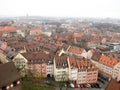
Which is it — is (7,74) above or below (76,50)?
above

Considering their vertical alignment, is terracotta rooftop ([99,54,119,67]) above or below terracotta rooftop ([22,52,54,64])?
below

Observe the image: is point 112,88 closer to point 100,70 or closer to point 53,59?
point 53,59

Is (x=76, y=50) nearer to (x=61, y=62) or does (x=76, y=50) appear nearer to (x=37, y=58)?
(x=61, y=62)

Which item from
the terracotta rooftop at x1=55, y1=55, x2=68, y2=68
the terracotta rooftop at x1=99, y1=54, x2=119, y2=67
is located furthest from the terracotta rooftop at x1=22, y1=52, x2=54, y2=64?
the terracotta rooftop at x1=99, y1=54, x2=119, y2=67

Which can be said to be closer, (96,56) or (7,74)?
(7,74)

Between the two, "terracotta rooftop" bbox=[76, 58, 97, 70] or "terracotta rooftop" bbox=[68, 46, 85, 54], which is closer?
"terracotta rooftop" bbox=[76, 58, 97, 70]

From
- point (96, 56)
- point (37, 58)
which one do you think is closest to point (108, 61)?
point (96, 56)

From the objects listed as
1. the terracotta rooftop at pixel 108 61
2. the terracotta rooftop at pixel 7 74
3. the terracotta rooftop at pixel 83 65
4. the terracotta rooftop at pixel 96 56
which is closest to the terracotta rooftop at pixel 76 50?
the terracotta rooftop at pixel 96 56

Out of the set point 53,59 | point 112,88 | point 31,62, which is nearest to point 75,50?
point 53,59

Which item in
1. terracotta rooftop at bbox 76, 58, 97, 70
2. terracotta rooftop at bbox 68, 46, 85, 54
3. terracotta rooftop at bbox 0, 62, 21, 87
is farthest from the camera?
terracotta rooftop at bbox 68, 46, 85, 54

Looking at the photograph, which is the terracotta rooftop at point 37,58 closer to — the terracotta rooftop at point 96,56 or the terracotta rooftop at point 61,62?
the terracotta rooftop at point 61,62

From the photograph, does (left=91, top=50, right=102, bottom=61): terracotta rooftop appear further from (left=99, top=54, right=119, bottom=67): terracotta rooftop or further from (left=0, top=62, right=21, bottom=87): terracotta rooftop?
(left=0, top=62, right=21, bottom=87): terracotta rooftop
